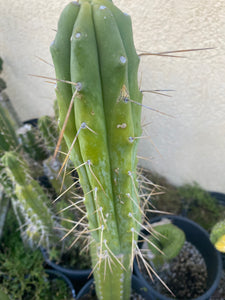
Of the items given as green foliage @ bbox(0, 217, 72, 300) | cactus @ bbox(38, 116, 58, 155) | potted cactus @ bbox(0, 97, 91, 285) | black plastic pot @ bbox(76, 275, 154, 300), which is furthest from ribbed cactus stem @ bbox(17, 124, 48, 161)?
black plastic pot @ bbox(76, 275, 154, 300)

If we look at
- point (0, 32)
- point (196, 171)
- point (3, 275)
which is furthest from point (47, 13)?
point (3, 275)

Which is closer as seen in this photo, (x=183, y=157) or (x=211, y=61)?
(x=211, y=61)

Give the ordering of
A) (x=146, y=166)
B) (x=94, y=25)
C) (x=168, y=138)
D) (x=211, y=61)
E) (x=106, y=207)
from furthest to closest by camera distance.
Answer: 1. (x=146, y=166)
2. (x=168, y=138)
3. (x=211, y=61)
4. (x=106, y=207)
5. (x=94, y=25)

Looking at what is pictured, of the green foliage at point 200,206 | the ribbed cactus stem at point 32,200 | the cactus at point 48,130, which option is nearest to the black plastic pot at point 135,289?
the ribbed cactus stem at point 32,200

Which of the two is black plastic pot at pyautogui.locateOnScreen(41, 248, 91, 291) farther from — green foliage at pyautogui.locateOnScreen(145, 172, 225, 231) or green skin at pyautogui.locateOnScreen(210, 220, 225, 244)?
green skin at pyautogui.locateOnScreen(210, 220, 225, 244)

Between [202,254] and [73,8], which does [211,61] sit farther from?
[202,254]
